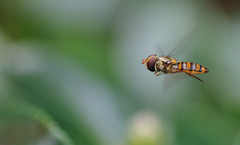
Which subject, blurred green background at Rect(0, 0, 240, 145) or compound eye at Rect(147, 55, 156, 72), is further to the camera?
blurred green background at Rect(0, 0, 240, 145)

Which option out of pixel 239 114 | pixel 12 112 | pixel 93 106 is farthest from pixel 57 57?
pixel 239 114

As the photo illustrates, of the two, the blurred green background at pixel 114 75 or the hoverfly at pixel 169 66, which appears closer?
the hoverfly at pixel 169 66

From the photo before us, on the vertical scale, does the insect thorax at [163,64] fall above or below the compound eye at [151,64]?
above

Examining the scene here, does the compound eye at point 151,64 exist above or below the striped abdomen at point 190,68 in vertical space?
below

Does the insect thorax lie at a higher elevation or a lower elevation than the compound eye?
higher

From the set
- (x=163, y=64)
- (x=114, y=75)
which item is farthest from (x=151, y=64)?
(x=114, y=75)
